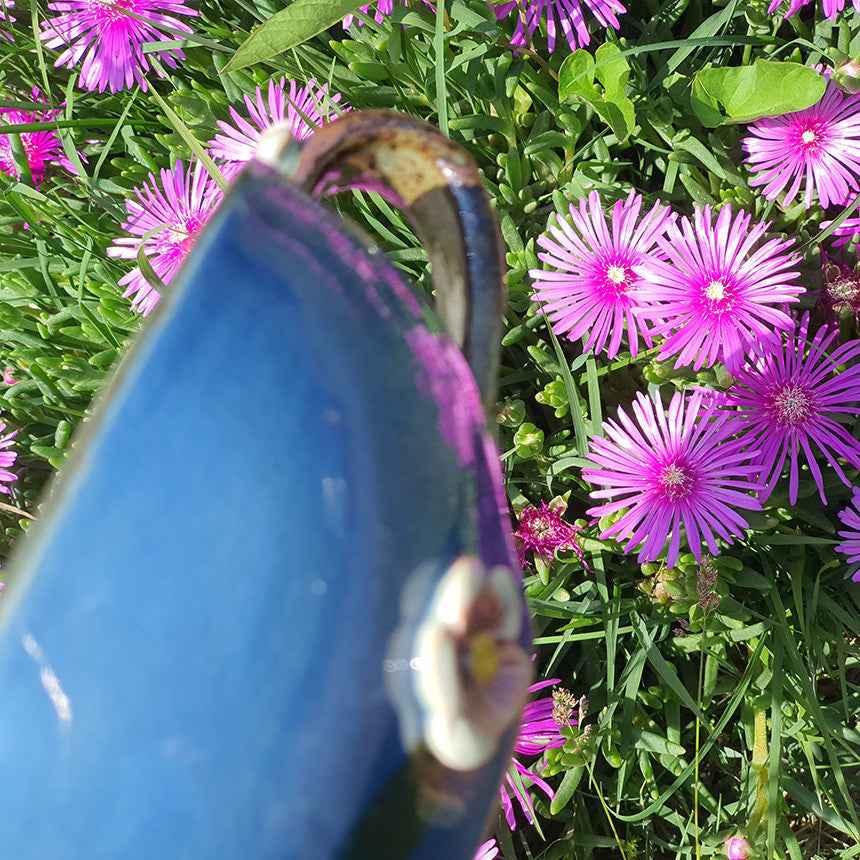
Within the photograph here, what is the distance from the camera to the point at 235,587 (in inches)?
9.1

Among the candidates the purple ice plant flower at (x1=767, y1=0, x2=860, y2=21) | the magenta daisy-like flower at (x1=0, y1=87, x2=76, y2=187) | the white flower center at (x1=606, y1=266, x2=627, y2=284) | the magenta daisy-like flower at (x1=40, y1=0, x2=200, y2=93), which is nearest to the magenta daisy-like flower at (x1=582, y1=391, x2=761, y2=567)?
the white flower center at (x1=606, y1=266, x2=627, y2=284)

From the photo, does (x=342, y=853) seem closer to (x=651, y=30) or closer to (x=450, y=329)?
(x=450, y=329)

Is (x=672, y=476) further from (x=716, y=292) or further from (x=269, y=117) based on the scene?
(x=269, y=117)

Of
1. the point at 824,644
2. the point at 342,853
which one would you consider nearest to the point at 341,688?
the point at 342,853

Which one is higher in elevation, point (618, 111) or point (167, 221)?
point (618, 111)

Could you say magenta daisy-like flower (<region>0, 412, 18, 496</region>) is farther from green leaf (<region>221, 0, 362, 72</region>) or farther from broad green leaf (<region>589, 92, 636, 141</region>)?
broad green leaf (<region>589, 92, 636, 141</region>)

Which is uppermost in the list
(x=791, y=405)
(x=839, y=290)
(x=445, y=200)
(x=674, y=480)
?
(x=839, y=290)

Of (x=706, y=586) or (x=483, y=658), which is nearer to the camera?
(x=483, y=658)

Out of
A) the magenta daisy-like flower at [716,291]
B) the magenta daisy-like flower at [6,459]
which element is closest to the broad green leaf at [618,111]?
the magenta daisy-like flower at [716,291]

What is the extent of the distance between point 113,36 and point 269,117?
0.73 ft

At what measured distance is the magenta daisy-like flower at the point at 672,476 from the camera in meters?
0.77

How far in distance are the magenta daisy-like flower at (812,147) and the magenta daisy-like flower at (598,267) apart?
0.11 m

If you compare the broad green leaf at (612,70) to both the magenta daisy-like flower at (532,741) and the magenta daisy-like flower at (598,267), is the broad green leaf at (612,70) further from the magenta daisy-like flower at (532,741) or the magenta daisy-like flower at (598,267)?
the magenta daisy-like flower at (532,741)

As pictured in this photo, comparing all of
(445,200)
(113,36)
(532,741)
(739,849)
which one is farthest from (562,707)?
(113,36)
